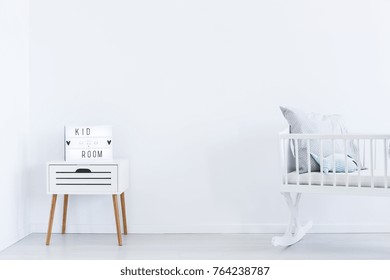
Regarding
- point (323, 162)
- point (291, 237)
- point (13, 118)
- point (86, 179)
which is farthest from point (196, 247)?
point (13, 118)

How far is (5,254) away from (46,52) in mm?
1355

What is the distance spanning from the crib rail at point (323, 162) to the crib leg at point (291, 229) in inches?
6.0

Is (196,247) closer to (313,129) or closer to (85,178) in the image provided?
(85,178)

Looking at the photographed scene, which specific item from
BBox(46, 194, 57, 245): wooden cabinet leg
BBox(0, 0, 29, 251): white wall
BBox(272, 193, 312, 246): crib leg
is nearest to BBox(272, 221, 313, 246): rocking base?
BBox(272, 193, 312, 246): crib leg

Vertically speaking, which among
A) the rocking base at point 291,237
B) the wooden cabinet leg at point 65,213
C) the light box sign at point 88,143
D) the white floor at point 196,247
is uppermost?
the light box sign at point 88,143

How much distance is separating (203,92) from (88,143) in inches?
32.0

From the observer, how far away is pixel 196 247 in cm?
359

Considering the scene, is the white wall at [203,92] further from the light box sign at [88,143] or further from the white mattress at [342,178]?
the white mattress at [342,178]

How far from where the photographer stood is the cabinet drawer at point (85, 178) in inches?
144

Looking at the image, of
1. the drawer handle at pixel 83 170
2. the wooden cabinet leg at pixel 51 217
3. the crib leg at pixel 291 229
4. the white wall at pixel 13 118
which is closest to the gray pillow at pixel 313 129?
the crib leg at pixel 291 229

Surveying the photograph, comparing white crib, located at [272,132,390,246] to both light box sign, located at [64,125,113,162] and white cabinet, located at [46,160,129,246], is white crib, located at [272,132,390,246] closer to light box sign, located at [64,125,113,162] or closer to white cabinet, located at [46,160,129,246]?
white cabinet, located at [46,160,129,246]

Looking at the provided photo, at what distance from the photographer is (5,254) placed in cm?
347

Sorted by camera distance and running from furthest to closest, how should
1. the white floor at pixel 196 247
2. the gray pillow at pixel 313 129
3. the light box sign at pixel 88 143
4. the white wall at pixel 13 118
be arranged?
1. the light box sign at pixel 88 143
2. the white wall at pixel 13 118
3. the gray pillow at pixel 313 129
4. the white floor at pixel 196 247
